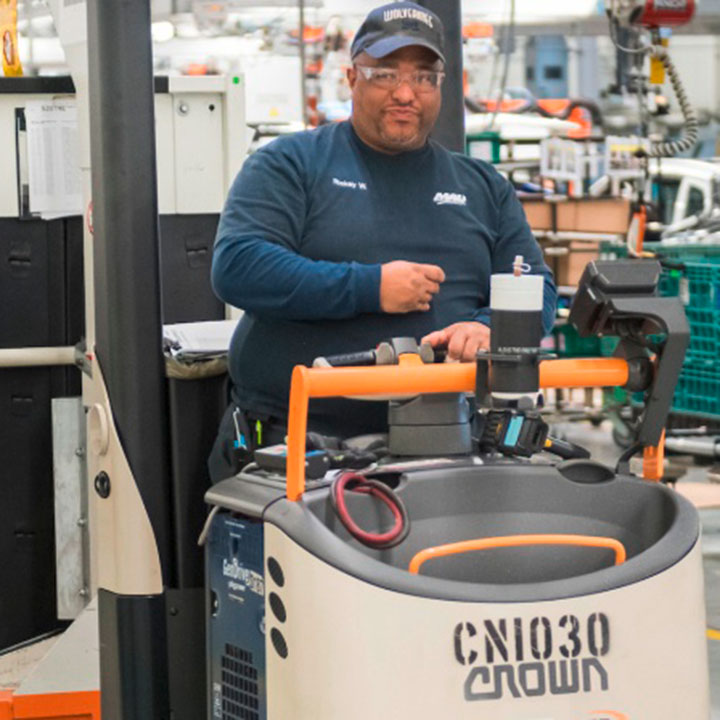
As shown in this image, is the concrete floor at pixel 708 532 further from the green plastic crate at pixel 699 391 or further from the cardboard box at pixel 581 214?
the cardboard box at pixel 581 214

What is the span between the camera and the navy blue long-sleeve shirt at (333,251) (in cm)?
307

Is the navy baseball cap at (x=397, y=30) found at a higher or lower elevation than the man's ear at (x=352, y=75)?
higher

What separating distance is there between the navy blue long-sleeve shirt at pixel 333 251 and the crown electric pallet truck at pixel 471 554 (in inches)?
10.1

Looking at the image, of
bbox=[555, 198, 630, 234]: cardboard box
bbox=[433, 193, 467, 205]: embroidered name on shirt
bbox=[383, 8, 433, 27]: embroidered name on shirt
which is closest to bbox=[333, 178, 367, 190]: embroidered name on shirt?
bbox=[433, 193, 467, 205]: embroidered name on shirt

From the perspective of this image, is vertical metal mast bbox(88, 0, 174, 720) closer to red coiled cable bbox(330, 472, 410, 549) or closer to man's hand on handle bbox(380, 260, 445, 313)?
man's hand on handle bbox(380, 260, 445, 313)

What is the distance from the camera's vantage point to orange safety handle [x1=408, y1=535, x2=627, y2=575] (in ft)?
8.36

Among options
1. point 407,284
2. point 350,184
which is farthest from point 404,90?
point 407,284

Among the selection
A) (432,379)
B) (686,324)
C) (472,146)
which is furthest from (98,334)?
(472,146)

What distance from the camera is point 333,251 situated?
3.20m

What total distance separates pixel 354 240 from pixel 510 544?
34.2 inches

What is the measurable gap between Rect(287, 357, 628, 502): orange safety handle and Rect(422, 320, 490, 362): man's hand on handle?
19 centimetres

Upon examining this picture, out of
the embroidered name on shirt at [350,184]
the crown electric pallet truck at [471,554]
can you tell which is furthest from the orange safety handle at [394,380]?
the embroidered name on shirt at [350,184]

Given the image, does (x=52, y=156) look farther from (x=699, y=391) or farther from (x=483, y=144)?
(x=483, y=144)

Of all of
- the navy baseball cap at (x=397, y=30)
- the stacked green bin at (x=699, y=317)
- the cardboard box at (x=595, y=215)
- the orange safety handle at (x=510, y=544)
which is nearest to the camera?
the orange safety handle at (x=510, y=544)
